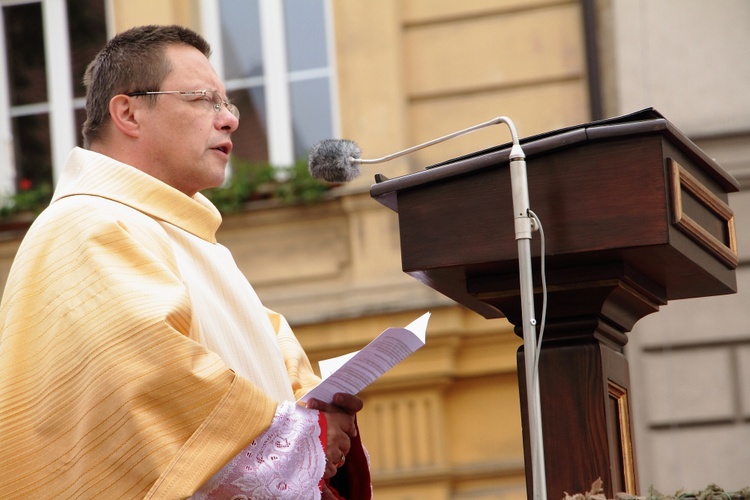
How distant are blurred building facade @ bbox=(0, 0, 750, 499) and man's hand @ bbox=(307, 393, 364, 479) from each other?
443 cm

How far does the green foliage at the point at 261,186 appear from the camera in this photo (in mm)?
7953

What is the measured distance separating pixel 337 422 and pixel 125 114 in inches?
38.1

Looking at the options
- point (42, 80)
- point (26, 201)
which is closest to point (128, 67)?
point (26, 201)

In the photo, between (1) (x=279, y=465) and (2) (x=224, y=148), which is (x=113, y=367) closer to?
(1) (x=279, y=465)

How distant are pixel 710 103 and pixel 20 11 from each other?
4325 mm

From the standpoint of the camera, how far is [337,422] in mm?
3098

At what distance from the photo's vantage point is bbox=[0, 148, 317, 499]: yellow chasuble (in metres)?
2.87

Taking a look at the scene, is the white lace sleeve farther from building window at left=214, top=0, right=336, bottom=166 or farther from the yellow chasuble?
building window at left=214, top=0, right=336, bottom=166

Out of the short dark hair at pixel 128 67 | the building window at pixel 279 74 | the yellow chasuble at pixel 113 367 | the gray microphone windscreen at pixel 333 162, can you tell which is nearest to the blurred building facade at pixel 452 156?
the building window at pixel 279 74

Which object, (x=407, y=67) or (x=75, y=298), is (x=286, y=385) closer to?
(x=75, y=298)

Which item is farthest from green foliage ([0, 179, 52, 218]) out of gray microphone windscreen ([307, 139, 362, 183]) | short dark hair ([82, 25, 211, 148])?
gray microphone windscreen ([307, 139, 362, 183])

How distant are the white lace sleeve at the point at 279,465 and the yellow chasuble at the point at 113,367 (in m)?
0.04

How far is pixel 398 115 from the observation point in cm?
789

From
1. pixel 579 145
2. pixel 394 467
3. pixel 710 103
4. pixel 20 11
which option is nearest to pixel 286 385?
pixel 579 145
